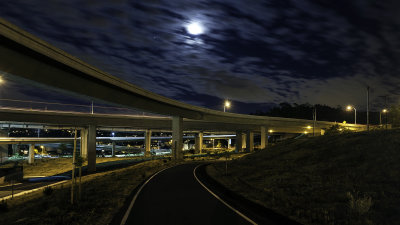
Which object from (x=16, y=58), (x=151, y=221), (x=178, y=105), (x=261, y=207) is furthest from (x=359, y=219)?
(x=178, y=105)

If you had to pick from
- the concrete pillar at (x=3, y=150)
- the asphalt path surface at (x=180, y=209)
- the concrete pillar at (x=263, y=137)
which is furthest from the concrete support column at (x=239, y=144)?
the asphalt path surface at (x=180, y=209)

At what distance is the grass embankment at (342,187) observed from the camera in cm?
1066

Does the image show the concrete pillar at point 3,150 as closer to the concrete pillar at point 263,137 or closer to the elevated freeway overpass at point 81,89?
the elevated freeway overpass at point 81,89

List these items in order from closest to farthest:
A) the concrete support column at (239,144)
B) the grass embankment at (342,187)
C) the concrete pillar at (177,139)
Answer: the grass embankment at (342,187)
the concrete pillar at (177,139)
the concrete support column at (239,144)

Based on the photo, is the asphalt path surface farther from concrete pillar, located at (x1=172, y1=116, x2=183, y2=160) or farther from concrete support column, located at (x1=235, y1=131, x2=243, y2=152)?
concrete support column, located at (x1=235, y1=131, x2=243, y2=152)

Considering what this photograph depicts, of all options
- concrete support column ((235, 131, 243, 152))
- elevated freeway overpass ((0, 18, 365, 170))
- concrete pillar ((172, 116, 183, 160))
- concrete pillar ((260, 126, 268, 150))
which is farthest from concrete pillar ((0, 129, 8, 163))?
concrete pillar ((260, 126, 268, 150))

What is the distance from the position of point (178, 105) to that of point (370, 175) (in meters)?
31.1

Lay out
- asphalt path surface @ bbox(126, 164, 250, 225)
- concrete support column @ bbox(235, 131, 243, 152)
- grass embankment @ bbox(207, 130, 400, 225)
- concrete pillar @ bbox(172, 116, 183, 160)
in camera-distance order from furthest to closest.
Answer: concrete support column @ bbox(235, 131, 243, 152) < concrete pillar @ bbox(172, 116, 183, 160) < grass embankment @ bbox(207, 130, 400, 225) < asphalt path surface @ bbox(126, 164, 250, 225)

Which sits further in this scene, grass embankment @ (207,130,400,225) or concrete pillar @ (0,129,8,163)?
concrete pillar @ (0,129,8,163)

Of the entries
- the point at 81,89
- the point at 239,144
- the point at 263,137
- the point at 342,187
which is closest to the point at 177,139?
the point at 81,89

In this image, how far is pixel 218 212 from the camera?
10914 millimetres

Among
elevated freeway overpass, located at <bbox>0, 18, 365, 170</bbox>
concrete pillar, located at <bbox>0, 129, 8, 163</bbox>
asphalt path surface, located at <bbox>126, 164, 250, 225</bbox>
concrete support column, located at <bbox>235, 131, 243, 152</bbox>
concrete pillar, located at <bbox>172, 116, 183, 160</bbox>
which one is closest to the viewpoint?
asphalt path surface, located at <bbox>126, 164, 250, 225</bbox>

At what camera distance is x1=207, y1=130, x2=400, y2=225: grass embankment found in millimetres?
10656

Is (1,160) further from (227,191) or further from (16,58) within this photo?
(227,191)
